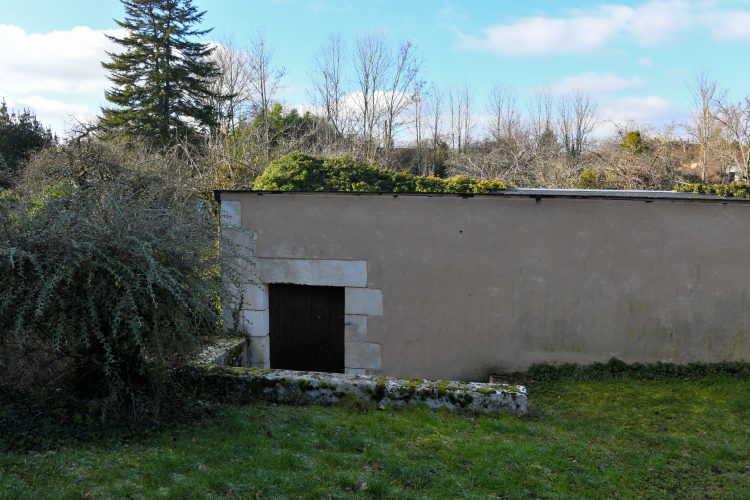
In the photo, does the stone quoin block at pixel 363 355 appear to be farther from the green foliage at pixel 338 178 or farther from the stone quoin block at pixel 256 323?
the green foliage at pixel 338 178

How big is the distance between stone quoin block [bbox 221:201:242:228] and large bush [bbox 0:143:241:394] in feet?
8.51

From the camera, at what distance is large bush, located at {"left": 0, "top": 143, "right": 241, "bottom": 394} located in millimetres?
3324

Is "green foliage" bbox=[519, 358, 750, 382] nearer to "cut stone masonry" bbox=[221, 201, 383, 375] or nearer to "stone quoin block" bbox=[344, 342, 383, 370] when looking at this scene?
"stone quoin block" bbox=[344, 342, 383, 370]

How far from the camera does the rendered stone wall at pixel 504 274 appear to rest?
248 inches

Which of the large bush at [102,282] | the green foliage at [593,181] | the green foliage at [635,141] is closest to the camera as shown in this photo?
the large bush at [102,282]

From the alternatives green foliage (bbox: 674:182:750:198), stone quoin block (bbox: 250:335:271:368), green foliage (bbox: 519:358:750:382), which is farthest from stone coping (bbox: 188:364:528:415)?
green foliage (bbox: 674:182:750:198)

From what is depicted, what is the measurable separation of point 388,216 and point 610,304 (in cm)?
344

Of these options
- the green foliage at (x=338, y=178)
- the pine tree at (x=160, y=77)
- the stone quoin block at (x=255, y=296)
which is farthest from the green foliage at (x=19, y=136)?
the stone quoin block at (x=255, y=296)

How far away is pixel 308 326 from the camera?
7.08 meters

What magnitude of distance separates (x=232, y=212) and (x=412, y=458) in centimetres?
472

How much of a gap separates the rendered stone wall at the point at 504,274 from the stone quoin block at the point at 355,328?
0.07ft

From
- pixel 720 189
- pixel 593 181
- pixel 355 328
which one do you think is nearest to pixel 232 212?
pixel 355 328

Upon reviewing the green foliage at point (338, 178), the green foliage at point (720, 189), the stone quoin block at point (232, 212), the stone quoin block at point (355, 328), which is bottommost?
the stone quoin block at point (355, 328)

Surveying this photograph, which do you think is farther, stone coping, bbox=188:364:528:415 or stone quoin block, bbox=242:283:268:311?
stone quoin block, bbox=242:283:268:311
